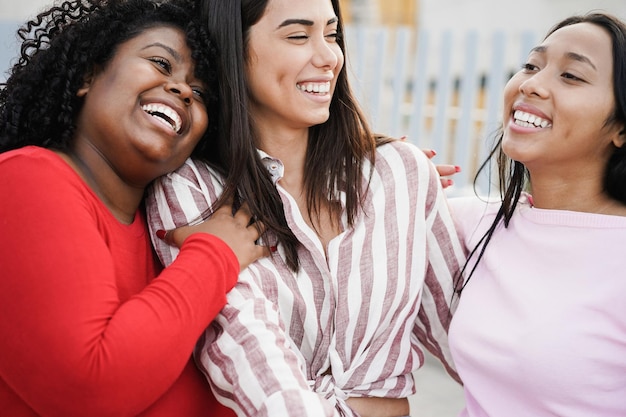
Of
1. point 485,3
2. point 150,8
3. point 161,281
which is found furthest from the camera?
point 485,3

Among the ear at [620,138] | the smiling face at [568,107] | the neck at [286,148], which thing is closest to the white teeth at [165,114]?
the neck at [286,148]

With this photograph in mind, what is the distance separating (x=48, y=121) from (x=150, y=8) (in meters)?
0.37

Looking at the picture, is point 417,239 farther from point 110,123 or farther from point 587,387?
point 110,123

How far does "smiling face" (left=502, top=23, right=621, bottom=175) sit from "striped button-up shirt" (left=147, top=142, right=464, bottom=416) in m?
0.32

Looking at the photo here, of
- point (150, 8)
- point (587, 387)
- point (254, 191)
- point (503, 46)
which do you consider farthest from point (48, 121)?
point (503, 46)

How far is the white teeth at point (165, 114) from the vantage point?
1.67 meters

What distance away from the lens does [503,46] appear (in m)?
5.48

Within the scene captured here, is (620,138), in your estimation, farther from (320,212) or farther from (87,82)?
(87,82)

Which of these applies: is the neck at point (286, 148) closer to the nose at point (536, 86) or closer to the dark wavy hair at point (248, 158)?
the dark wavy hair at point (248, 158)

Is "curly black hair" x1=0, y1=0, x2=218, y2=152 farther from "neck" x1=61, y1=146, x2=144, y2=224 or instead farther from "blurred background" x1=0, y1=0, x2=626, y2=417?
"blurred background" x1=0, y1=0, x2=626, y2=417

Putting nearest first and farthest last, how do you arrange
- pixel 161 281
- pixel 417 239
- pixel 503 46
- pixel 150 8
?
1. pixel 161 281
2. pixel 150 8
3. pixel 417 239
4. pixel 503 46

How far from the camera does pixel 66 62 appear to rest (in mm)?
1695

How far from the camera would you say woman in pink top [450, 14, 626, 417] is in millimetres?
1613

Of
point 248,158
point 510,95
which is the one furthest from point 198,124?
point 510,95
